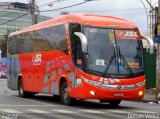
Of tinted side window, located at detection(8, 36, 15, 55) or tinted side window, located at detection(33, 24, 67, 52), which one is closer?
tinted side window, located at detection(33, 24, 67, 52)

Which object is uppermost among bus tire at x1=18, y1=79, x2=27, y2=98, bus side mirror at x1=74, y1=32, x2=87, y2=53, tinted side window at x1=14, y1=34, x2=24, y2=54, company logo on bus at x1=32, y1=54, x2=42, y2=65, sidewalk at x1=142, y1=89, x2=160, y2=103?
bus side mirror at x1=74, y1=32, x2=87, y2=53

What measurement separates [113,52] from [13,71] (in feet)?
35.7

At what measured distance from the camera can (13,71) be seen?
92.4ft

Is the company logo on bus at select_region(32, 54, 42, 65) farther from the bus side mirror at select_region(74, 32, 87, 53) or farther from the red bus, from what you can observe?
the bus side mirror at select_region(74, 32, 87, 53)

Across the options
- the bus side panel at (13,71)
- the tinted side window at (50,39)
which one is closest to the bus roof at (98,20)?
the tinted side window at (50,39)

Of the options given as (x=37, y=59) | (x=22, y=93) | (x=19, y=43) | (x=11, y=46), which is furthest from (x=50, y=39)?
(x=11, y=46)

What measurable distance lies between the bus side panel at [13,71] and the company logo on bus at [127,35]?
30.9 feet

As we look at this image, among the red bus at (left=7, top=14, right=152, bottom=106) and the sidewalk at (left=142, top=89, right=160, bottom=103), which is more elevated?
the red bus at (left=7, top=14, right=152, bottom=106)

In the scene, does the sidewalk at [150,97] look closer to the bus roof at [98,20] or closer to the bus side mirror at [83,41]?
the bus roof at [98,20]

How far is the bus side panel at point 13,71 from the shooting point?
27344 millimetres

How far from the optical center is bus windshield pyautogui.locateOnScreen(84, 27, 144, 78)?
18.3 m

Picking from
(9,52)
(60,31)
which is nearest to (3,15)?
(9,52)

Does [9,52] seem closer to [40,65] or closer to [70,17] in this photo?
[40,65]

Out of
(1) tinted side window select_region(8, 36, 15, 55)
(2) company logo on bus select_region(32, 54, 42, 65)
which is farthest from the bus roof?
(1) tinted side window select_region(8, 36, 15, 55)
